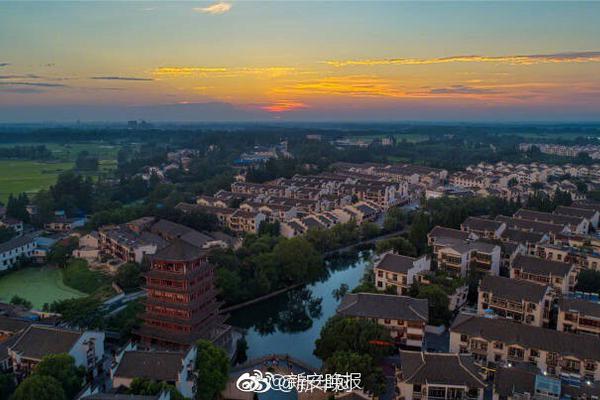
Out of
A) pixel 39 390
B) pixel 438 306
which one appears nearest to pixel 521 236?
pixel 438 306

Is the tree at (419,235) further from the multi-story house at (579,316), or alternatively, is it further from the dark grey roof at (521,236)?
the multi-story house at (579,316)

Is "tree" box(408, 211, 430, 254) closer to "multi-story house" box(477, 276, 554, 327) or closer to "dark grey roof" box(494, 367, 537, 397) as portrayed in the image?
"multi-story house" box(477, 276, 554, 327)

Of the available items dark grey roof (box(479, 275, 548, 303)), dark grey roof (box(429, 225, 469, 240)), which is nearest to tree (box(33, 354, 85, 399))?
dark grey roof (box(479, 275, 548, 303))

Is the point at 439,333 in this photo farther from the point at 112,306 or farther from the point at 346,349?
the point at 112,306

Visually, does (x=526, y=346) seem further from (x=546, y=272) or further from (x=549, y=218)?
(x=549, y=218)

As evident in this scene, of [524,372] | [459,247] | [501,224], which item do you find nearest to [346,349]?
[524,372]

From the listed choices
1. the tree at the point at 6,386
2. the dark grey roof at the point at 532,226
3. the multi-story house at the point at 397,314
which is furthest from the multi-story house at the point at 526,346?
the dark grey roof at the point at 532,226
